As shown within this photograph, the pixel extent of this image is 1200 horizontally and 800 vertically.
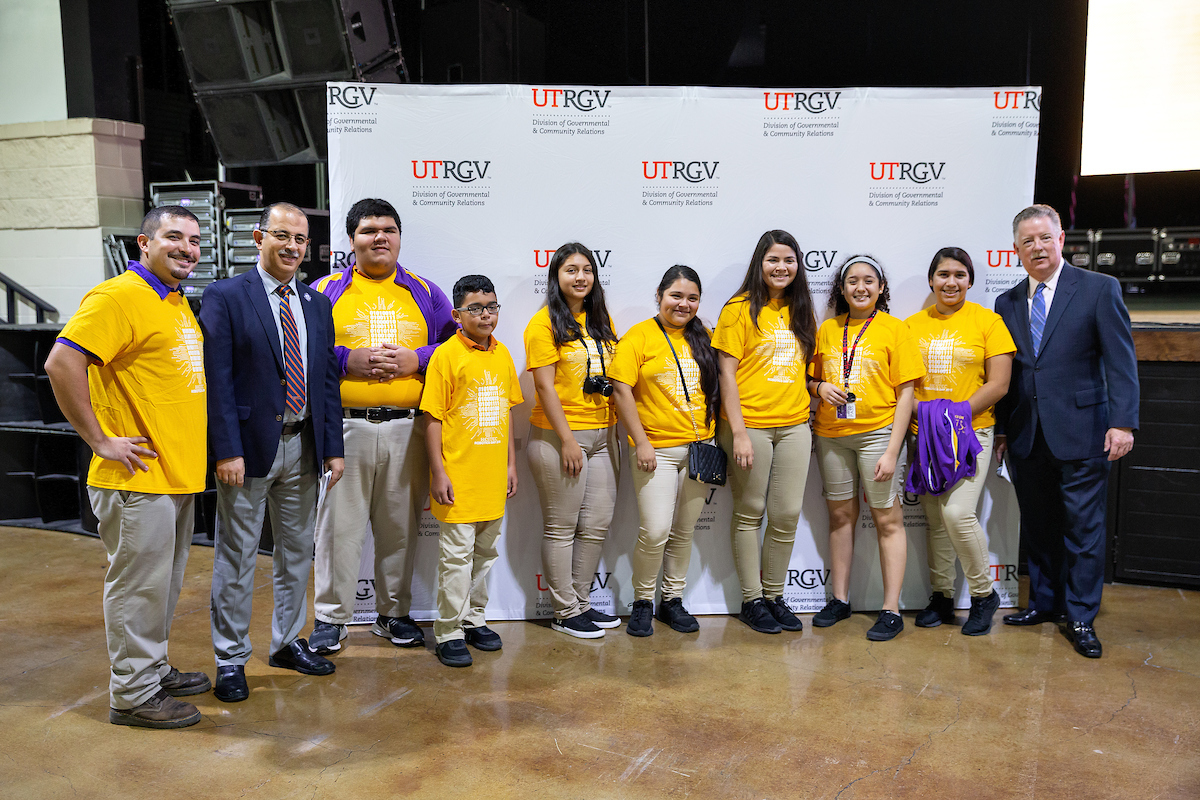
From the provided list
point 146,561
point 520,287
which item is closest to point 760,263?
point 520,287

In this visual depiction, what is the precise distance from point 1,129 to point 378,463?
5439 mm

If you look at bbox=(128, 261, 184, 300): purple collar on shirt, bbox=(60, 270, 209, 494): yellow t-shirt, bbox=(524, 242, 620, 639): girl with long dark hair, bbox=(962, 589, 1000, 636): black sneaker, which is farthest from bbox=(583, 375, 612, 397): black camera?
bbox=(962, 589, 1000, 636): black sneaker

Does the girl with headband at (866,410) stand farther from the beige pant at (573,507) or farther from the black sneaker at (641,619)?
the beige pant at (573,507)

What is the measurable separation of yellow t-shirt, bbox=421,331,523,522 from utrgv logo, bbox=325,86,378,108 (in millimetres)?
1108

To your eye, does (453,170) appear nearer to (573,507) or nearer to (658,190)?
(658,190)

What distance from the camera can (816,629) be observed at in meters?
3.53

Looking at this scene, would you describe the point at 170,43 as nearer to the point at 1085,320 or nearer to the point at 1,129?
the point at 1,129

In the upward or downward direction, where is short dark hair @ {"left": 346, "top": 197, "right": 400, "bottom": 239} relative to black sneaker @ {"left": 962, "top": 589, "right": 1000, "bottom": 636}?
upward

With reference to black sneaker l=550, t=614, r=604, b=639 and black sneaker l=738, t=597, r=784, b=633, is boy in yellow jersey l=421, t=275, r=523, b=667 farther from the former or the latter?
black sneaker l=738, t=597, r=784, b=633

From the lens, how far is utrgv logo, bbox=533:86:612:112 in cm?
350

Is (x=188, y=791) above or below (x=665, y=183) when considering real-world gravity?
below

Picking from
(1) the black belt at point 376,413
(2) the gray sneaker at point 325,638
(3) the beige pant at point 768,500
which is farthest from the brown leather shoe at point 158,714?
(3) the beige pant at point 768,500

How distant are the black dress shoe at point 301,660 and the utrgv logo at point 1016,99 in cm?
356

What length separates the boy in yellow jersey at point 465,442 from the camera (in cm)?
306
